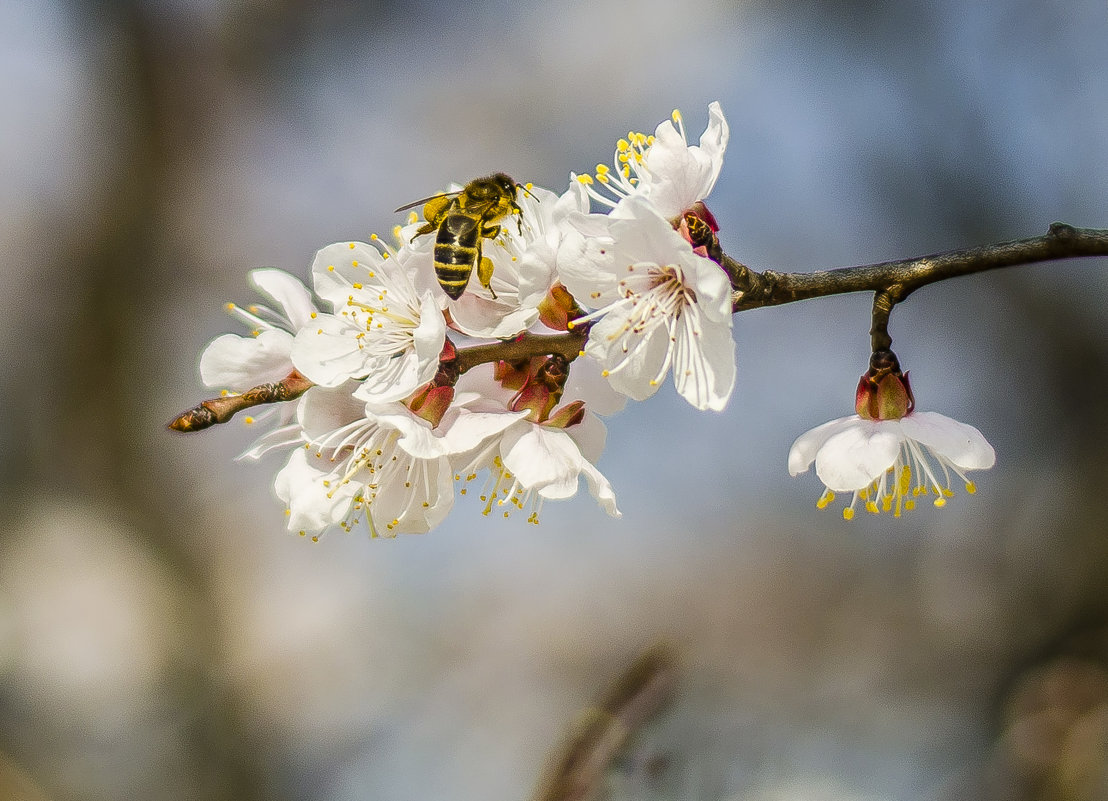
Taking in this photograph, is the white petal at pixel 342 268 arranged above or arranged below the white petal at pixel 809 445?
below

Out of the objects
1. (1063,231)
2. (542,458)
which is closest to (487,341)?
(542,458)

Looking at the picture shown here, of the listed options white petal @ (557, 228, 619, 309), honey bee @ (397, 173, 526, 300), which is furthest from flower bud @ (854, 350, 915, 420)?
honey bee @ (397, 173, 526, 300)

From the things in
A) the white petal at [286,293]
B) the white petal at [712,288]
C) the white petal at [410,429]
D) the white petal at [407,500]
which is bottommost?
the white petal at [407,500]

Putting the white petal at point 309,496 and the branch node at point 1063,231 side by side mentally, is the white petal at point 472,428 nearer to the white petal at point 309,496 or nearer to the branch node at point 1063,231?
the white petal at point 309,496

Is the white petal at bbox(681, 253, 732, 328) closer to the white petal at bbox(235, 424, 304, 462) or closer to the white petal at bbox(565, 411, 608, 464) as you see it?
the white petal at bbox(565, 411, 608, 464)

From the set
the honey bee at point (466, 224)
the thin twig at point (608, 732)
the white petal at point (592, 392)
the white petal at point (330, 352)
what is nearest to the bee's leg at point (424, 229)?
the honey bee at point (466, 224)

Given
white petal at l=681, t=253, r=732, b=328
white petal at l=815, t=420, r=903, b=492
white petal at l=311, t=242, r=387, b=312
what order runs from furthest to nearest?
white petal at l=311, t=242, r=387, b=312, white petal at l=815, t=420, r=903, b=492, white petal at l=681, t=253, r=732, b=328

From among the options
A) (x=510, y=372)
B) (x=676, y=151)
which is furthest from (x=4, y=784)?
(x=676, y=151)
